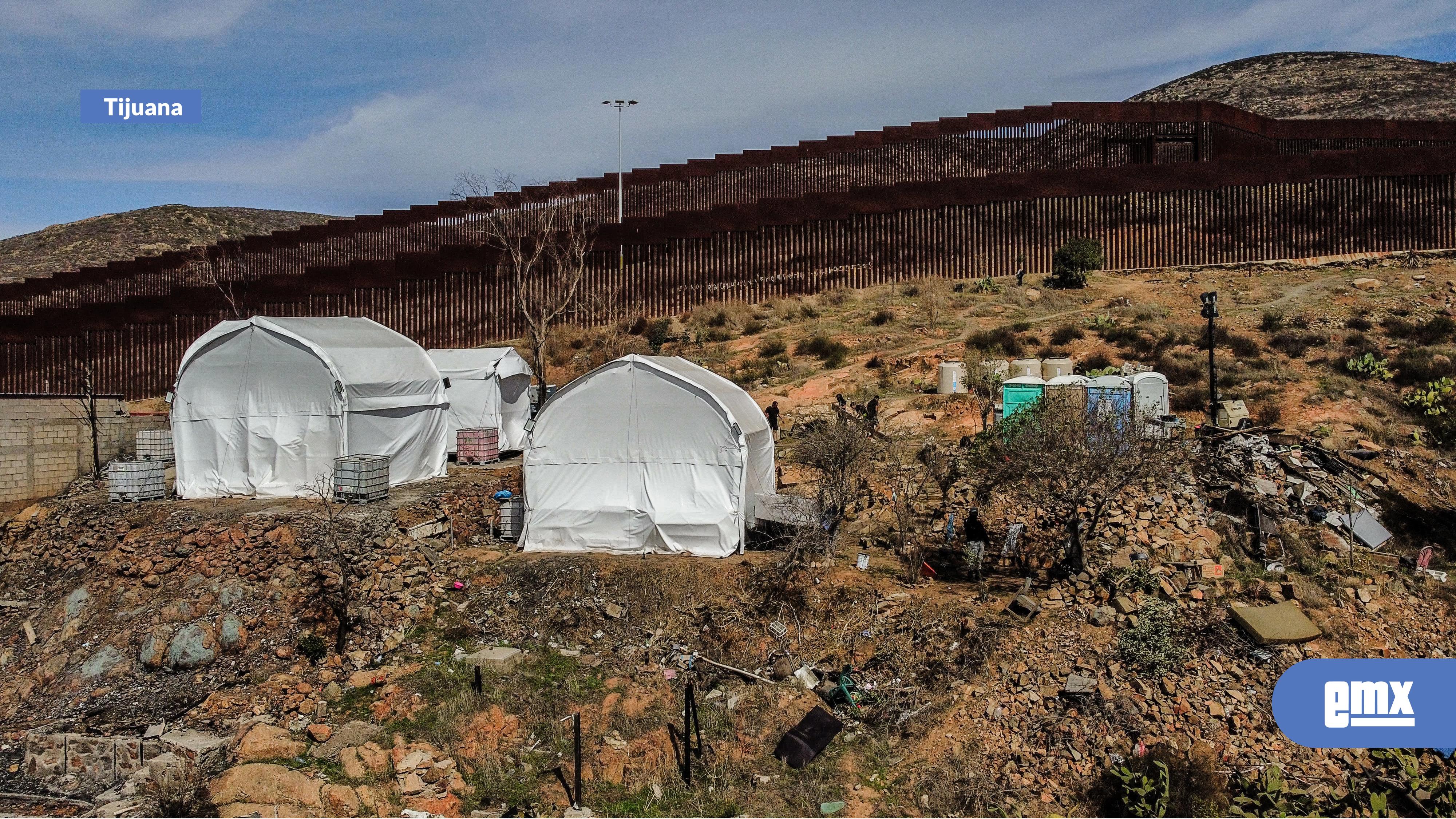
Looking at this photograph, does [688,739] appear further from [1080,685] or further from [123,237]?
[123,237]

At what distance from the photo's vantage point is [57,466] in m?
18.3

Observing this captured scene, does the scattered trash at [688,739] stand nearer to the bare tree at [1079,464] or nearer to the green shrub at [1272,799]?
the green shrub at [1272,799]

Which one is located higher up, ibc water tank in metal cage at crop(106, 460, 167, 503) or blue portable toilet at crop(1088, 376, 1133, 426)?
blue portable toilet at crop(1088, 376, 1133, 426)

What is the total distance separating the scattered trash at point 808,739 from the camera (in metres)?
8.80

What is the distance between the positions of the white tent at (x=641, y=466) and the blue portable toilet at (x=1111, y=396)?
5.06 m

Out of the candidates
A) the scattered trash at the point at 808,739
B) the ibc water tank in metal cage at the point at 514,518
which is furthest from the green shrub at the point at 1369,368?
the ibc water tank in metal cage at the point at 514,518

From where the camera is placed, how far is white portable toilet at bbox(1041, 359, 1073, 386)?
59.3 feet

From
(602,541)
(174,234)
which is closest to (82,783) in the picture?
(602,541)

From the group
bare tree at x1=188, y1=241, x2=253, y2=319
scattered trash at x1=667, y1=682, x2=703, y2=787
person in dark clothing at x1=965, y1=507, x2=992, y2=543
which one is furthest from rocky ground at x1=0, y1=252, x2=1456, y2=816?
bare tree at x1=188, y1=241, x2=253, y2=319

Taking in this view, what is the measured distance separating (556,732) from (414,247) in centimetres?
2578

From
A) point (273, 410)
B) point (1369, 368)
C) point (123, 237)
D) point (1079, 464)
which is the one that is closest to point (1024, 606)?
point (1079, 464)

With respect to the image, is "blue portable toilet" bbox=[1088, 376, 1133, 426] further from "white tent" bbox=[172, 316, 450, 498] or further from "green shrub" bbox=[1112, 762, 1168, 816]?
"white tent" bbox=[172, 316, 450, 498]

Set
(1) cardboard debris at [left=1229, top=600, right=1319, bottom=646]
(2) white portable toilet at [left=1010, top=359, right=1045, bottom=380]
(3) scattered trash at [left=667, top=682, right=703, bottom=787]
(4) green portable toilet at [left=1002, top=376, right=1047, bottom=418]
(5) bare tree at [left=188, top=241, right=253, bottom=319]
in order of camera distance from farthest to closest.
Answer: (5) bare tree at [left=188, top=241, right=253, bottom=319] → (2) white portable toilet at [left=1010, top=359, right=1045, bottom=380] → (4) green portable toilet at [left=1002, top=376, right=1047, bottom=418] → (1) cardboard debris at [left=1229, top=600, right=1319, bottom=646] → (3) scattered trash at [left=667, top=682, right=703, bottom=787]

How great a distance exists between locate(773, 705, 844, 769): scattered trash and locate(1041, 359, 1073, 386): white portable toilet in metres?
10.9
